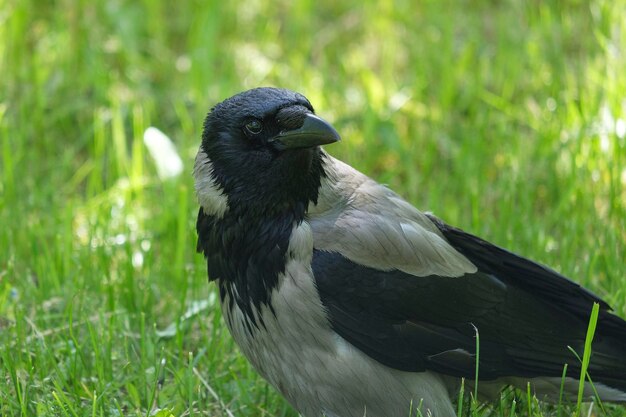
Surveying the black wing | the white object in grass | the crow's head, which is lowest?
the black wing

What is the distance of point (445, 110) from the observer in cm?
636

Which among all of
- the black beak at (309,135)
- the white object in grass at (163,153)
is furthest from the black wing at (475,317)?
the white object in grass at (163,153)

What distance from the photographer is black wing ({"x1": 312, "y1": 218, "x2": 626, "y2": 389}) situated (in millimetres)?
3656

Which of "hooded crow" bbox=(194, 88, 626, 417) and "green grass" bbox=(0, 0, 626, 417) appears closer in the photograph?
"hooded crow" bbox=(194, 88, 626, 417)

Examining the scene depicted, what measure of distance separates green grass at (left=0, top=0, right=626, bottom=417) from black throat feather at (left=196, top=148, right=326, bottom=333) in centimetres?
41

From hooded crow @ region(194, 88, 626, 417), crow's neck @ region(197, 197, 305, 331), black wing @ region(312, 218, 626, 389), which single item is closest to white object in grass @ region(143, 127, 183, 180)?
hooded crow @ region(194, 88, 626, 417)

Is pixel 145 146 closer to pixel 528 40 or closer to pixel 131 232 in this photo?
pixel 131 232

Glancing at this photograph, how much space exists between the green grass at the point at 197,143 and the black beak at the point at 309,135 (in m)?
0.93

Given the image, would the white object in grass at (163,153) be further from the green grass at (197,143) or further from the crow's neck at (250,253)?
the crow's neck at (250,253)

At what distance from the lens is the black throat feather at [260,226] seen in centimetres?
369

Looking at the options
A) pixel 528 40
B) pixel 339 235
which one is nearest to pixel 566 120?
pixel 528 40

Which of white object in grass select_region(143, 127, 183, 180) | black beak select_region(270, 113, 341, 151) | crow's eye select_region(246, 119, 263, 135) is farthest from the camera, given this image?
white object in grass select_region(143, 127, 183, 180)

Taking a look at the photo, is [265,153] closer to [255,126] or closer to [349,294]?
[255,126]

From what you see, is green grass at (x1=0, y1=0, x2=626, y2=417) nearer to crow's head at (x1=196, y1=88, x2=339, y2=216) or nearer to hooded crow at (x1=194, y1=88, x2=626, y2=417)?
hooded crow at (x1=194, y1=88, x2=626, y2=417)
